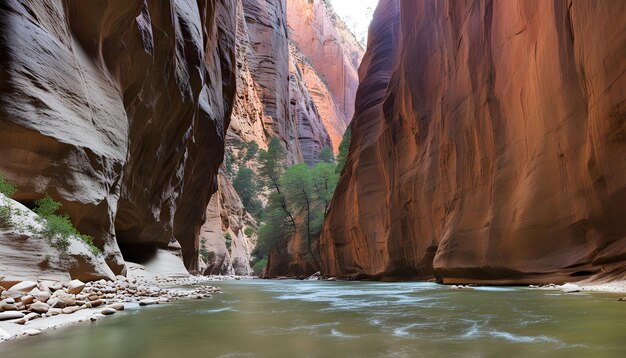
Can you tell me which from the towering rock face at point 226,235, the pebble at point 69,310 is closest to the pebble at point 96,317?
the pebble at point 69,310

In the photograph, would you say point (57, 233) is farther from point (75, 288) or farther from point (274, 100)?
point (274, 100)

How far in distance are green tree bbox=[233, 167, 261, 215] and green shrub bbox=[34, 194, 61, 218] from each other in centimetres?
4179

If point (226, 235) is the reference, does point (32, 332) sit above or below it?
below

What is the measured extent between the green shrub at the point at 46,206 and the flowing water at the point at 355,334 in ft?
11.2

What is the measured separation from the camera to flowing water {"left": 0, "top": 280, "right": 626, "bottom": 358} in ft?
11.9

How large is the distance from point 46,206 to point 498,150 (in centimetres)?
1227

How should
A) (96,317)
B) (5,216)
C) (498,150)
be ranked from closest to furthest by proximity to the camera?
(96,317) → (5,216) → (498,150)

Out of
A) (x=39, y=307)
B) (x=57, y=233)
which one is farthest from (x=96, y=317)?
(x=57, y=233)

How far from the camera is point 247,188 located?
175 ft

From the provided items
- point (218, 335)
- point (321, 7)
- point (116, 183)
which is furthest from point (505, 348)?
point (321, 7)

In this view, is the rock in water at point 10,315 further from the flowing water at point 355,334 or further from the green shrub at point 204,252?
the green shrub at point 204,252

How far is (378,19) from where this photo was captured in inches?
1232

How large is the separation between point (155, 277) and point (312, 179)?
18310 millimetres

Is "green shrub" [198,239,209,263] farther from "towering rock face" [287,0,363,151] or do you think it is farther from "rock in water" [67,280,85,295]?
"towering rock face" [287,0,363,151]
